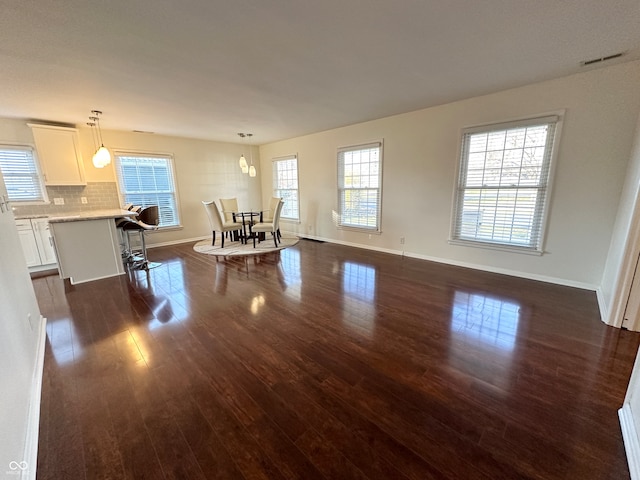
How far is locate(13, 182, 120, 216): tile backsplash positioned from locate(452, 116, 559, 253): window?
6.51 m

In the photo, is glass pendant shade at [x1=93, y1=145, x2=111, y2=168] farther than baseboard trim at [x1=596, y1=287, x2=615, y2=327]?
Yes

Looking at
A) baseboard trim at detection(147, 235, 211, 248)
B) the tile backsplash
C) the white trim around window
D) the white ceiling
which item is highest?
the white ceiling

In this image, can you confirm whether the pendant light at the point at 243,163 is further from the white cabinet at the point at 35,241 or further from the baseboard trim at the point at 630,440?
the baseboard trim at the point at 630,440

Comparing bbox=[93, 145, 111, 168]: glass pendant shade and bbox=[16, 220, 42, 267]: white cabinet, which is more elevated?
bbox=[93, 145, 111, 168]: glass pendant shade

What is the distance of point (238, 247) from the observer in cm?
557

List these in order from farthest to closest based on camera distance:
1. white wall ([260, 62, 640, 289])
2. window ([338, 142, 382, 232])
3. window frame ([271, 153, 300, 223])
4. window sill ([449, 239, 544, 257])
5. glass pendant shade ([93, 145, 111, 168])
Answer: window frame ([271, 153, 300, 223])
window ([338, 142, 382, 232])
glass pendant shade ([93, 145, 111, 168])
window sill ([449, 239, 544, 257])
white wall ([260, 62, 640, 289])

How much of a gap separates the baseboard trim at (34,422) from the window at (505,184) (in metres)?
4.71

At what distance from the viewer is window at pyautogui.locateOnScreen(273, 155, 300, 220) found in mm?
6660

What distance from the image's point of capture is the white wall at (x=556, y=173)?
9.27 feet

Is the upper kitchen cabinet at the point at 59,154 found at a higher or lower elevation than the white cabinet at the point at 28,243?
higher

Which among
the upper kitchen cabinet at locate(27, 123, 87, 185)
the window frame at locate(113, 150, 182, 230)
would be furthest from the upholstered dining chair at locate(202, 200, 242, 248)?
the upper kitchen cabinet at locate(27, 123, 87, 185)

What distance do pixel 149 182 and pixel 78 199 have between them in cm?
125

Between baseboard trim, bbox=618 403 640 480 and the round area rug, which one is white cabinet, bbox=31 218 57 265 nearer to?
the round area rug

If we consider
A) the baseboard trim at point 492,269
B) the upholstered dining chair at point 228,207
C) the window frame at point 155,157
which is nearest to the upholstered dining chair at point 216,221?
the upholstered dining chair at point 228,207
